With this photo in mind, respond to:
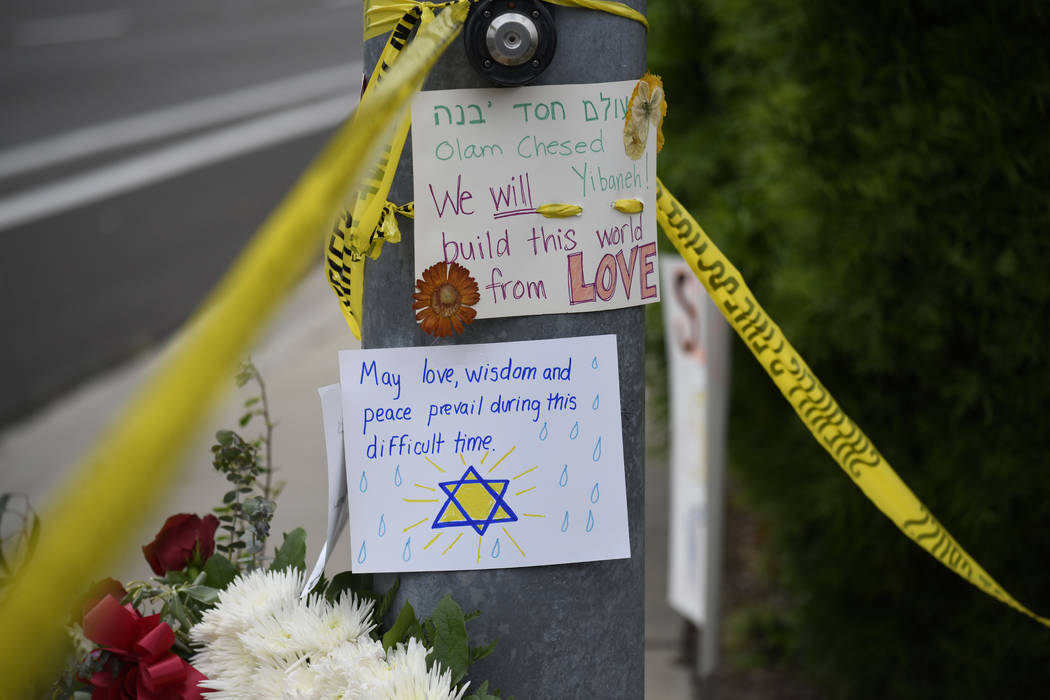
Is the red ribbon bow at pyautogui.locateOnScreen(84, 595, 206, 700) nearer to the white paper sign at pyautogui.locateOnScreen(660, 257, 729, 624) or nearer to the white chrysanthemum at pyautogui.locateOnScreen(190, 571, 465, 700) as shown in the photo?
the white chrysanthemum at pyautogui.locateOnScreen(190, 571, 465, 700)

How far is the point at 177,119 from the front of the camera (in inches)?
483

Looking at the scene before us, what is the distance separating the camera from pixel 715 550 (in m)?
3.28

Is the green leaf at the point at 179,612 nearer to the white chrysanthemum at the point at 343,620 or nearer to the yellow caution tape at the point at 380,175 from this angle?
the white chrysanthemum at the point at 343,620

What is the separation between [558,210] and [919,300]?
63.5 inches

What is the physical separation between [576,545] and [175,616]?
1.89ft

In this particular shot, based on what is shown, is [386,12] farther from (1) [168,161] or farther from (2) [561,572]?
(1) [168,161]

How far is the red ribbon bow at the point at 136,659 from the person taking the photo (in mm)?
1301

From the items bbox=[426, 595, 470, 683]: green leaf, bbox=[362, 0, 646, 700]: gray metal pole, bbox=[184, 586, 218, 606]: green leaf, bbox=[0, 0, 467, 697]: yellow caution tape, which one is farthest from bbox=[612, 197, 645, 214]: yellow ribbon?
bbox=[184, 586, 218, 606]: green leaf

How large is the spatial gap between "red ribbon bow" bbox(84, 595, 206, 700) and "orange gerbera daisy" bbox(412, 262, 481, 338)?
542mm

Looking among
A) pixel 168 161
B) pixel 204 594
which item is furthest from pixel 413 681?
pixel 168 161

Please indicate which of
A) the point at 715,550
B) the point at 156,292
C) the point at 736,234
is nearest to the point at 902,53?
the point at 736,234

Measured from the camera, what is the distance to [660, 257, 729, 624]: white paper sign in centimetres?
312

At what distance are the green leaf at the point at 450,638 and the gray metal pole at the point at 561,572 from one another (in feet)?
0.19

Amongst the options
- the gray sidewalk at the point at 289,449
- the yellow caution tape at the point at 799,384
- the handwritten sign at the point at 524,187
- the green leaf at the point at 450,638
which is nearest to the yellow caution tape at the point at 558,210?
the handwritten sign at the point at 524,187
